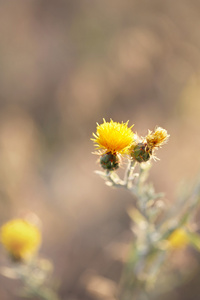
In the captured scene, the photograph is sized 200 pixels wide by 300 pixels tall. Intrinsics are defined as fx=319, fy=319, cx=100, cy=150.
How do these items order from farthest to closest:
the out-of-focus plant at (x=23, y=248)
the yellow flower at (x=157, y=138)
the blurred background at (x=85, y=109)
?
the blurred background at (x=85, y=109), the out-of-focus plant at (x=23, y=248), the yellow flower at (x=157, y=138)

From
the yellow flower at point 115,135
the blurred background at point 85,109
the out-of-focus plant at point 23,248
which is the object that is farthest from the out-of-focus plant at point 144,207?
the out-of-focus plant at point 23,248

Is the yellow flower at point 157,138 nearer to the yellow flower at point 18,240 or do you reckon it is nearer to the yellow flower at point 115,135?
the yellow flower at point 115,135

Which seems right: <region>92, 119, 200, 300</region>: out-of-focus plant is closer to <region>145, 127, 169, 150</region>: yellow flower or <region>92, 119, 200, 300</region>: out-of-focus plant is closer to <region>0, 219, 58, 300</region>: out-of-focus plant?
<region>145, 127, 169, 150</region>: yellow flower

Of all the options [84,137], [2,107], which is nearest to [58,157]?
[84,137]

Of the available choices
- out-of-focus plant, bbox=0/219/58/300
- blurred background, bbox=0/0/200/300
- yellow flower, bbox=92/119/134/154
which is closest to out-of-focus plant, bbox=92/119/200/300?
yellow flower, bbox=92/119/134/154

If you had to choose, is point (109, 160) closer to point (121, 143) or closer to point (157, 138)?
point (121, 143)

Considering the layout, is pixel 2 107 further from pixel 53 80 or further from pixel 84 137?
pixel 84 137
